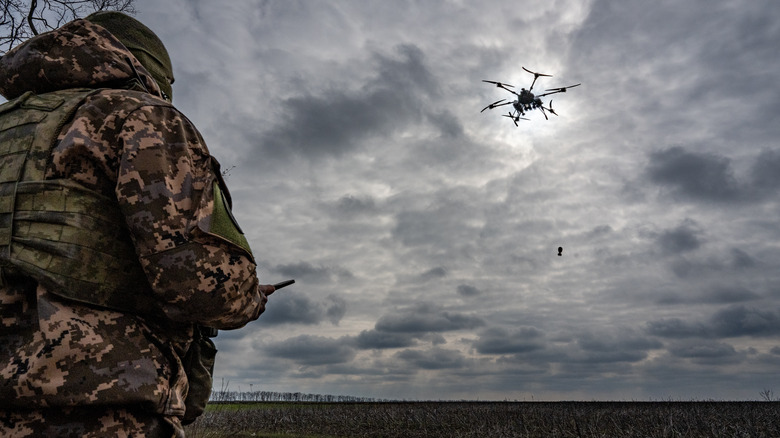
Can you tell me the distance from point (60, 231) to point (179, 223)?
0.50m

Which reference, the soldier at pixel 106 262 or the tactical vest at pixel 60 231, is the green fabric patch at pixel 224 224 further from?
the tactical vest at pixel 60 231

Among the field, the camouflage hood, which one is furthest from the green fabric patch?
the field

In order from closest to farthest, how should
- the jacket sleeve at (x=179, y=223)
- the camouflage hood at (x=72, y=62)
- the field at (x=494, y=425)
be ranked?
the jacket sleeve at (x=179, y=223) → the camouflage hood at (x=72, y=62) → the field at (x=494, y=425)

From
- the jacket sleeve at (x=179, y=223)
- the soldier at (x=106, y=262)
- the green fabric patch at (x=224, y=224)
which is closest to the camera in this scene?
the soldier at (x=106, y=262)

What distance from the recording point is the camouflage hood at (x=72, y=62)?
108 inches

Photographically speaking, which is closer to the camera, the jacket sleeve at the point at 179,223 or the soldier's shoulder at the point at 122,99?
the jacket sleeve at the point at 179,223

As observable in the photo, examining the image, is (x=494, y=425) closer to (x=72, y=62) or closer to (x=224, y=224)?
(x=224, y=224)

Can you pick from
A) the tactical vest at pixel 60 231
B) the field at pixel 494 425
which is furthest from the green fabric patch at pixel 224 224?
the field at pixel 494 425

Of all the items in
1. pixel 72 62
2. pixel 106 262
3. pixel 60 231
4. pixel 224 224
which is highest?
pixel 72 62

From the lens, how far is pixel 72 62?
274 centimetres

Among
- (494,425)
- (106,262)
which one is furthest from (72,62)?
(494,425)

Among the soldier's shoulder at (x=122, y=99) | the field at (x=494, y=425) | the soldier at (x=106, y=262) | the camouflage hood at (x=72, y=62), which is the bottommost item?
the field at (x=494, y=425)

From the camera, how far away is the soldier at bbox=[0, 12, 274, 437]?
222 cm

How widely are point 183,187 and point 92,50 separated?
99cm
